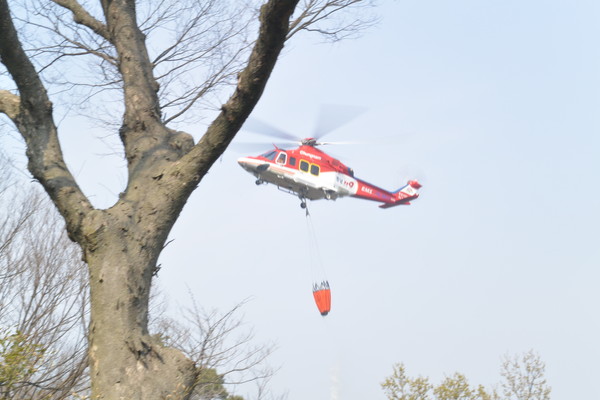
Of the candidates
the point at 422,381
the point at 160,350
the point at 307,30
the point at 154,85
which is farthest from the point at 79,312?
the point at 422,381

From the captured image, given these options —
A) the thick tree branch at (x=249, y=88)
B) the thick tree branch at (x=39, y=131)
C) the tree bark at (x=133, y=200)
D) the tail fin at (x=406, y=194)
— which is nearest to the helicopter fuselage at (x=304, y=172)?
the tail fin at (x=406, y=194)

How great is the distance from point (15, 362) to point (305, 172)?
41.7 ft

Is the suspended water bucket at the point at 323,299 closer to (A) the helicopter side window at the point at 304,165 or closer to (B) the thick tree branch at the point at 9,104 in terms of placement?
(A) the helicopter side window at the point at 304,165

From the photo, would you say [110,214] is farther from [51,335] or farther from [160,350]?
[51,335]

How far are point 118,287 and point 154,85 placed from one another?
169cm

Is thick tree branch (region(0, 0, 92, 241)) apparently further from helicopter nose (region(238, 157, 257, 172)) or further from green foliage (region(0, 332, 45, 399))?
helicopter nose (region(238, 157, 257, 172))

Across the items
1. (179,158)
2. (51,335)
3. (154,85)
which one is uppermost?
(51,335)

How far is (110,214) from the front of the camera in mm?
3826

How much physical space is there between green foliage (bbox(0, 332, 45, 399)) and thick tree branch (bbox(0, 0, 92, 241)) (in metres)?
0.80

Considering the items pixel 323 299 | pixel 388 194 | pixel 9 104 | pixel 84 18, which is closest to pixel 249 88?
pixel 9 104

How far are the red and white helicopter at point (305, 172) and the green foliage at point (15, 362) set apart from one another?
39.6ft

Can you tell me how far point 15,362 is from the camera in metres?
3.94

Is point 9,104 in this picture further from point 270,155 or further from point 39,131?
point 270,155

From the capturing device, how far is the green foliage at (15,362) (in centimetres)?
393
